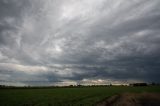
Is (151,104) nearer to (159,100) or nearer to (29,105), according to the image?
(159,100)

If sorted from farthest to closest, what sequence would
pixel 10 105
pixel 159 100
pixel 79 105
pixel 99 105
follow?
pixel 159 100 < pixel 10 105 < pixel 79 105 < pixel 99 105

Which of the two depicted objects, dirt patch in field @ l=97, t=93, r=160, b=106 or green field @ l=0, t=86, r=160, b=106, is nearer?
dirt patch in field @ l=97, t=93, r=160, b=106

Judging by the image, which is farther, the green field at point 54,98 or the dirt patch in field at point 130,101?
the green field at point 54,98

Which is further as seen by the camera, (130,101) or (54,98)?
(54,98)

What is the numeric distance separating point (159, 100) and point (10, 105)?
76.9ft

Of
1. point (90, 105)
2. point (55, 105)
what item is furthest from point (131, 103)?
point (55, 105)

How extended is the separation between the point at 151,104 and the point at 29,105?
1807 centimetres

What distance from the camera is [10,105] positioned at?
31688mm

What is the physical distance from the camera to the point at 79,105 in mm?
29578

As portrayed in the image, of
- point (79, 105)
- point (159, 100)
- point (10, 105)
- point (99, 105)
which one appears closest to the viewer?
point (99, 105)

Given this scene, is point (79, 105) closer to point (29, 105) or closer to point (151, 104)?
point (29, 105)

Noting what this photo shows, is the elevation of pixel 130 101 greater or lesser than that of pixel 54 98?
lesser

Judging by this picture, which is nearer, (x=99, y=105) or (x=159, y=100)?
(x=99, y=105)

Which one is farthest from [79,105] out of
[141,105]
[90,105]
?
[141,105]
